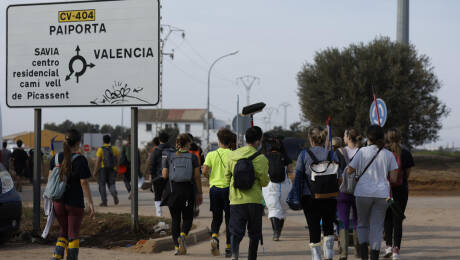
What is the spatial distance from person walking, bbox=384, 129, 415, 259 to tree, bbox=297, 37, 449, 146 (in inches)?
1292

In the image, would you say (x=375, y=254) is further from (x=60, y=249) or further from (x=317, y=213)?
(x=60, y=249)

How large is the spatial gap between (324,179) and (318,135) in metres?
0.56

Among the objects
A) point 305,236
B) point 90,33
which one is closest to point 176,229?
point 305,236

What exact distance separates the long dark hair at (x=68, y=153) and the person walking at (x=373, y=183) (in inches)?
127

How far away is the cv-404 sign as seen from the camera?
10.5 m

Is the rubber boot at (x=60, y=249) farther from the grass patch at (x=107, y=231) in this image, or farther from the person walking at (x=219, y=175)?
the grass patch at (x=107, y=231)

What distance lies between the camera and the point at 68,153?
7.06m

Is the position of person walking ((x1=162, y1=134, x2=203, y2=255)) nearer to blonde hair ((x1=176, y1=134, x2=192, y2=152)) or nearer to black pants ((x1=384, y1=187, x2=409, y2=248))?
blonde hair ((x1=176, y1=134, x2=192, y2=152))

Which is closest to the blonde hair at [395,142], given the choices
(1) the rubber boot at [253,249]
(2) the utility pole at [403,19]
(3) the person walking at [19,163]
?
(1) the rubber boot at [253,249]

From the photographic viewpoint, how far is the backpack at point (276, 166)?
33.9ft

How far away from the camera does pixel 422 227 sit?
12359 millimetres

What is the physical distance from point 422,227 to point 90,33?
7332mm

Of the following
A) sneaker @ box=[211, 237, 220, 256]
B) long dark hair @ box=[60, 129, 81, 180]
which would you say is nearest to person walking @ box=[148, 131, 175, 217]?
sneaker @ box=[211, 237, 220, 256]

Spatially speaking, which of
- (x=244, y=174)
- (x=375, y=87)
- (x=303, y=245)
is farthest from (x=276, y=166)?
(x=375, y=87)
